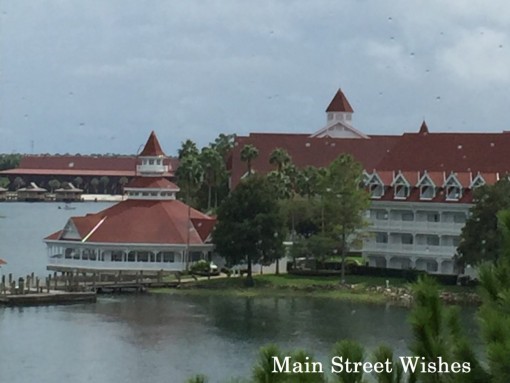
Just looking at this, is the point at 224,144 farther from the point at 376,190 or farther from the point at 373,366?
the point at 373,366

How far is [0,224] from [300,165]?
192 ft

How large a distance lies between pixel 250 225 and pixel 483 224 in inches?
466

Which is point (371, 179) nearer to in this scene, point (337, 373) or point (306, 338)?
point (306, 338)

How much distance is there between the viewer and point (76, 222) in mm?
67875

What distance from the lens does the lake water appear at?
129 ft

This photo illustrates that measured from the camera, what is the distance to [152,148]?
A: 239 ft

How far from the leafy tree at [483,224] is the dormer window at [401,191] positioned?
8.61 meters

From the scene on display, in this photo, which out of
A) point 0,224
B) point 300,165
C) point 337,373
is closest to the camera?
point 337,373

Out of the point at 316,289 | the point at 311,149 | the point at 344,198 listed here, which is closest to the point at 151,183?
the point at 344,198

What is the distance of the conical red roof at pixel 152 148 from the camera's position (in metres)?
72.4

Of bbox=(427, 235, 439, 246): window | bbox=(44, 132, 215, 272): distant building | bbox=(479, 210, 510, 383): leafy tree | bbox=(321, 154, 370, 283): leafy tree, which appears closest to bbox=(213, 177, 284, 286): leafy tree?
bbox=(321, 154, 370, 283): leafy tree

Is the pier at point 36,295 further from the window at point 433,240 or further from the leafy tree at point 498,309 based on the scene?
the leafy tree at point 498,309

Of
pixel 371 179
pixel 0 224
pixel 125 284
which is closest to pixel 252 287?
pixel 125 284

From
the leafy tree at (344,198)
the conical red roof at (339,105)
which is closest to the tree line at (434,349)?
the leafy tree at (344,198)
